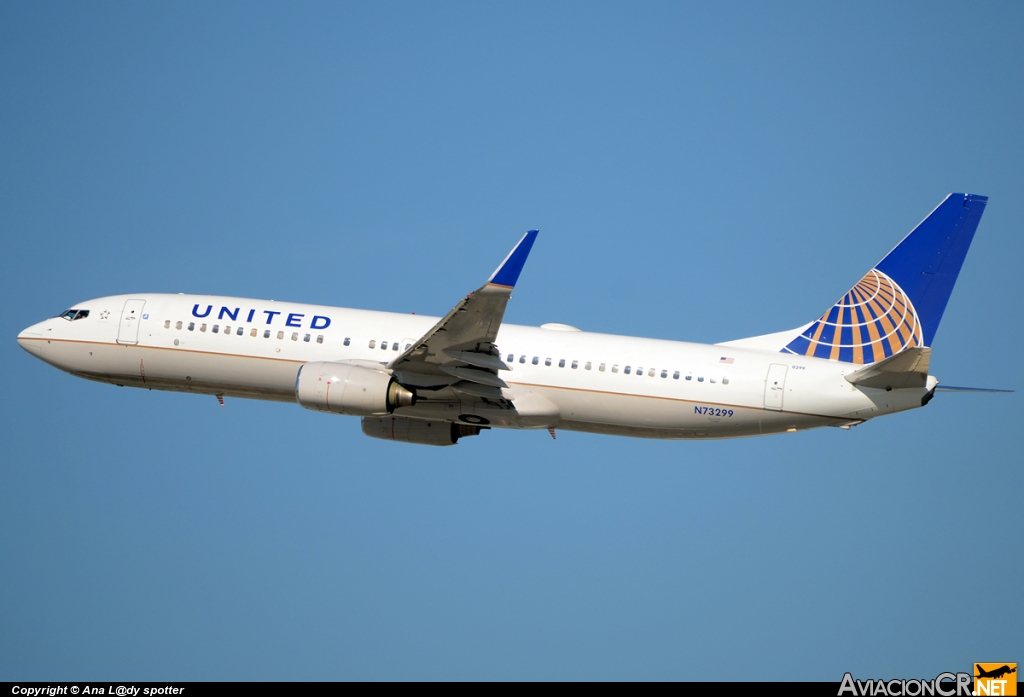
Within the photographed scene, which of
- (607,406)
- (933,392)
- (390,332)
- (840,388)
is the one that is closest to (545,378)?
(607,406)

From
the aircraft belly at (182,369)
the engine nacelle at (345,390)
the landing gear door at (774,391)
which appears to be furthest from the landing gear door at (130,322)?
the landing gear door at (774,391)

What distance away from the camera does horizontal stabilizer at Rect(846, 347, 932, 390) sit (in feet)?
135

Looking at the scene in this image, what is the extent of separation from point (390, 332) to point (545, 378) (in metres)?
5.87

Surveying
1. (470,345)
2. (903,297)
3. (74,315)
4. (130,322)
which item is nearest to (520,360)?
(470,345)

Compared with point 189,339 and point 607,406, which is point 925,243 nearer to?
point 607,406

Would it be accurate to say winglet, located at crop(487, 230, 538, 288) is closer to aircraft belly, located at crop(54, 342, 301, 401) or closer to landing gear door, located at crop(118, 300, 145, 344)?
aircraft belly, located at crop(54, 342, 301, 401)

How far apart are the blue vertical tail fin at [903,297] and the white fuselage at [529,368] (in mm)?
2371

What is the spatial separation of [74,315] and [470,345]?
660 inches

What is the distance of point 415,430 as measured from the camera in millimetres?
48281

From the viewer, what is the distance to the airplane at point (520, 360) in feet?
143

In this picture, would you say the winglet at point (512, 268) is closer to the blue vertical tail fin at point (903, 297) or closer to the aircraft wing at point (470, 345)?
the aircraft wing at point (470, 345)

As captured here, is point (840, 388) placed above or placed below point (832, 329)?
below

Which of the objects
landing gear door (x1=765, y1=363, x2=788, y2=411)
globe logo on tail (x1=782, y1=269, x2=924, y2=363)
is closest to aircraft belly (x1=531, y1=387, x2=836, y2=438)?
landing gear door (x1=765, y1=363, x2=788, y2=411)

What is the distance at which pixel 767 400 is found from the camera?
146 feet
